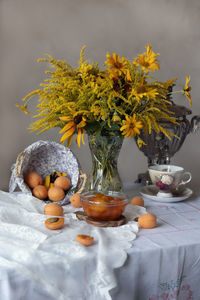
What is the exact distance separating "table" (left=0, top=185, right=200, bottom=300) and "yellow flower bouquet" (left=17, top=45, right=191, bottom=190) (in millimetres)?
284

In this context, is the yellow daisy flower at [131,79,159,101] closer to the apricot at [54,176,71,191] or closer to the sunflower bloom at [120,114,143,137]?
the sunflower bloom at [120,114,143,137]

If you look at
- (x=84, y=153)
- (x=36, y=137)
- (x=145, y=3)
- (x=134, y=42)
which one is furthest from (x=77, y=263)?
(x=145, y=3)

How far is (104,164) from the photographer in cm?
119

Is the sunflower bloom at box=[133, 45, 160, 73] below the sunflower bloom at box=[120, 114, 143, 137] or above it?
above

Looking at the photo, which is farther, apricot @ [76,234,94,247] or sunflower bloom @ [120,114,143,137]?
sunflower bloom @ [120,114,143,137]

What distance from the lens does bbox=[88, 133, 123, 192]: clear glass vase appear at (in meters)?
1.18

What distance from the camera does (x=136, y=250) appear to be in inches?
33.1

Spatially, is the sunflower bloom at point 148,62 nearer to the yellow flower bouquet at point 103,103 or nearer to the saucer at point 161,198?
the yellow flower bouquet at point 103,103

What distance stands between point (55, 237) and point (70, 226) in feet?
0.29

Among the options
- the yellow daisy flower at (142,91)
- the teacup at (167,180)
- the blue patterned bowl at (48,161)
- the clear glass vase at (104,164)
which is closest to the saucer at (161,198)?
the teacup at (167,180)

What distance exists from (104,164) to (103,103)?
22cm

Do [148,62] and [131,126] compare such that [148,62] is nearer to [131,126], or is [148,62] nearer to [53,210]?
[131,126]

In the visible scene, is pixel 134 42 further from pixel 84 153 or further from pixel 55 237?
pixel 55 237

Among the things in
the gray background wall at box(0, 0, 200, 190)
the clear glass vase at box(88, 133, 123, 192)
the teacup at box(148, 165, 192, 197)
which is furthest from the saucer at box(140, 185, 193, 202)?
the gray background wall at box(0, 0, 200, 190)
